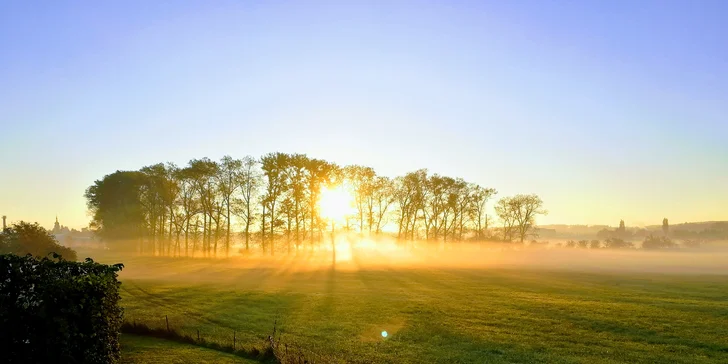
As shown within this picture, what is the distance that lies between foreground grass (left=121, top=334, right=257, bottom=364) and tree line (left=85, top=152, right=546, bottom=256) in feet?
186

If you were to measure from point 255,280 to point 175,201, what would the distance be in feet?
156

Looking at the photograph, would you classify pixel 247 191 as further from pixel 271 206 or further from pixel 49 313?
pixel 49 313

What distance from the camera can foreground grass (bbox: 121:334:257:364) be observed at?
17.8 m

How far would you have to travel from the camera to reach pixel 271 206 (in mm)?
78188

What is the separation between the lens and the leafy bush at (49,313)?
514 inches

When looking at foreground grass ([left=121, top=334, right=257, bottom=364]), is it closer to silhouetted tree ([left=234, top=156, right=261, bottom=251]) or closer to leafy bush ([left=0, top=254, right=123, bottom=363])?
leafy bush ([left=0, top=254, right=123, bottom=363])

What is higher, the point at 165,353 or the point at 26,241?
the point at 26,241

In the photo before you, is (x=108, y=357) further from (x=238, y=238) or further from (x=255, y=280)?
(x=238, y=238)

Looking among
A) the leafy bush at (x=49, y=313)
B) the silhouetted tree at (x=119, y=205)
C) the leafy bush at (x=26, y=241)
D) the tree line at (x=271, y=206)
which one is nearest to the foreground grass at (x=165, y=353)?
the leafy bush at (x=49, y=313)

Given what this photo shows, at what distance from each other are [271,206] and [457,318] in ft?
176

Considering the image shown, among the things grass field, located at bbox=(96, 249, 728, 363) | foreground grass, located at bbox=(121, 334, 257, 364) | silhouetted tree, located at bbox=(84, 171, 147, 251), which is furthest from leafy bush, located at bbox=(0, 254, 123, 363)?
silhouetted tree, located at bbox=(84, 171, 147, 251)

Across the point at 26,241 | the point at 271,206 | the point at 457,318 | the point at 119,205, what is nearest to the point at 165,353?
the point at 457,318

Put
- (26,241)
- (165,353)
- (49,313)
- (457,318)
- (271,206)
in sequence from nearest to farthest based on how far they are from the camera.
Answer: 1. (49,313)
2. (165,353)
3. (457,318)
4. (26,241)
5. (271,206)

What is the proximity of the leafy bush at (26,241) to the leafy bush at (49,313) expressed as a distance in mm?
32710
